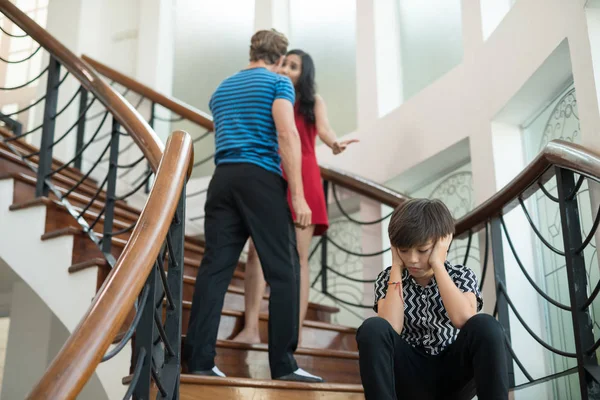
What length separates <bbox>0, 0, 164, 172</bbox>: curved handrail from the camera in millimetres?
2648

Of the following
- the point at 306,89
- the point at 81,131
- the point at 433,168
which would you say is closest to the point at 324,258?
the point at 433,168

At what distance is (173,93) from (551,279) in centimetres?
385

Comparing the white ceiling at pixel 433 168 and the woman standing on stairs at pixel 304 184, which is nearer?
the woman standing on stairs at pixel 304 184

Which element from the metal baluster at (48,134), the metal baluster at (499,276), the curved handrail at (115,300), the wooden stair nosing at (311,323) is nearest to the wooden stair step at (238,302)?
the wooden stair nosing at (311,323)

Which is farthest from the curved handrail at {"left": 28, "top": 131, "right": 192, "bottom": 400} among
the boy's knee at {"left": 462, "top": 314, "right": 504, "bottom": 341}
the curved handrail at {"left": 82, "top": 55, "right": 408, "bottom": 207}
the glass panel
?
the glass panel

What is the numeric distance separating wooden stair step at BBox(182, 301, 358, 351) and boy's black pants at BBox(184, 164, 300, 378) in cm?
44

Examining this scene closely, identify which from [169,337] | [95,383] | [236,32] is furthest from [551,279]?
[236,32]

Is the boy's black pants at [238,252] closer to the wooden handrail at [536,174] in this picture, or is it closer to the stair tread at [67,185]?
the wooden handrail at [536,174]

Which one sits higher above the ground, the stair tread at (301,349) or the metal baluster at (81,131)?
the metal baluster at (81,131)

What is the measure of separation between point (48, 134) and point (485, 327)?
256cm

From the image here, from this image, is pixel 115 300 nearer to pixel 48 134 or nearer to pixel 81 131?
pixel 48 134

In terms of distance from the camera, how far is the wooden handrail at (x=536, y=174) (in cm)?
214

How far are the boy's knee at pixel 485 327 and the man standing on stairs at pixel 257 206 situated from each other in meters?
0.90

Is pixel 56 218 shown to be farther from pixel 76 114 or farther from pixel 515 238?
pixel 76 114
